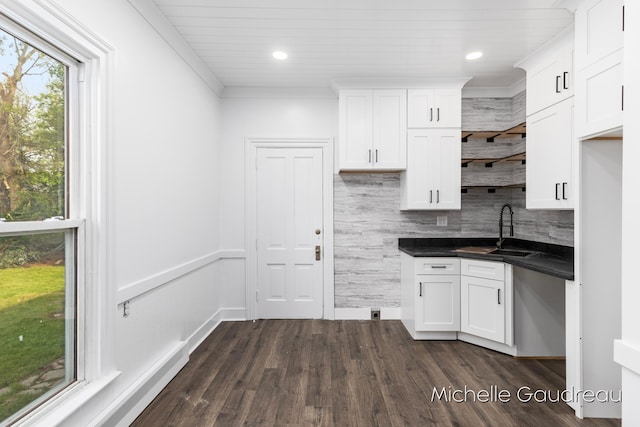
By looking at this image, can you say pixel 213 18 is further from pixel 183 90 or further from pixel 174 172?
pixel 174 172

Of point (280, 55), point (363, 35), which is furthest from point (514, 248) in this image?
point (280, 55)

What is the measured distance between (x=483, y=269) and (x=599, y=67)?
1.82m

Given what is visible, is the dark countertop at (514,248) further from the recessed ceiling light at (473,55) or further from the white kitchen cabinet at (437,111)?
the recessed ceiling light at (473,55)

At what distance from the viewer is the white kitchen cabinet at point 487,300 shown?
299cm

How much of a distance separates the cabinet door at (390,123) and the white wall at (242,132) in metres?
0.57

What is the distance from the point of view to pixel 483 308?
315 cm

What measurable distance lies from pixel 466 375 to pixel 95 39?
3334mm

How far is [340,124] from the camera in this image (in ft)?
12.1

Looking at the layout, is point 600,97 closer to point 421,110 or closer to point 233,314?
point 421,110

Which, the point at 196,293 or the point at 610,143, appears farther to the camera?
the point at 196,293

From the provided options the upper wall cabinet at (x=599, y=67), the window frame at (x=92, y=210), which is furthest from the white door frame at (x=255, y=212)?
the upper wall cabinet at (x=599, y=67)

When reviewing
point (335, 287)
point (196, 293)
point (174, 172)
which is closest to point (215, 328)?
point (196, 293)

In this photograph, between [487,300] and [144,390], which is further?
[487,300]

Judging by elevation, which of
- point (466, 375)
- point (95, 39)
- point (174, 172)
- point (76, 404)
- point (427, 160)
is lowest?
point (466, 375)
